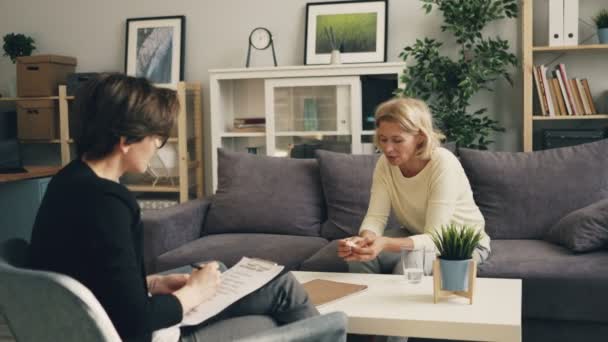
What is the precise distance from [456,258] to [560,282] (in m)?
0.81

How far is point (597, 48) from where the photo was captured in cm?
384

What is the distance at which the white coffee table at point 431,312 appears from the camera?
1806 mm

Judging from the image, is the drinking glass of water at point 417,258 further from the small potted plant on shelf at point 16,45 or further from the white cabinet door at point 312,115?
the small potted plant on shelf at point 16,45

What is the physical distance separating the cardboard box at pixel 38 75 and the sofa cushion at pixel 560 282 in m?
3.27

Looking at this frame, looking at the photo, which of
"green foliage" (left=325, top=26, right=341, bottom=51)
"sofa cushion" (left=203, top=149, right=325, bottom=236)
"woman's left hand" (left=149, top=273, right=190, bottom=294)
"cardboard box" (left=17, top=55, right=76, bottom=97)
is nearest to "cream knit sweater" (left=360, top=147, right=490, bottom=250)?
"sofa cushion" (left=203, top=149, right=325, bottom=236)

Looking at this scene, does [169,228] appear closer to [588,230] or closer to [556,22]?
[588,230]

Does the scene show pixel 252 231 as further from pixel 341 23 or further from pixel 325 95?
pixel 341 23

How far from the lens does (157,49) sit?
4.79 m

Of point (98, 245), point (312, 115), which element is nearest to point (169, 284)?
point (98, 245)

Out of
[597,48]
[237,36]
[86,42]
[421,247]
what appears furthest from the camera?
[86,42]

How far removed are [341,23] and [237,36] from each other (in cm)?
72

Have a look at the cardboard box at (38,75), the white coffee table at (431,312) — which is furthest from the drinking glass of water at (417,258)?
the cardboard box at (38,75)

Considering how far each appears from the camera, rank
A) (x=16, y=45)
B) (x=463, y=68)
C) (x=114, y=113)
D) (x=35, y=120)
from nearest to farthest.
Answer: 1. (x=114, y=113)
2. (x=463, y=68)
3. (x=35, y=120)
4. (x=16, y=45)

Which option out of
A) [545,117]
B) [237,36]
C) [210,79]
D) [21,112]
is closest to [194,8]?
[237,36]
